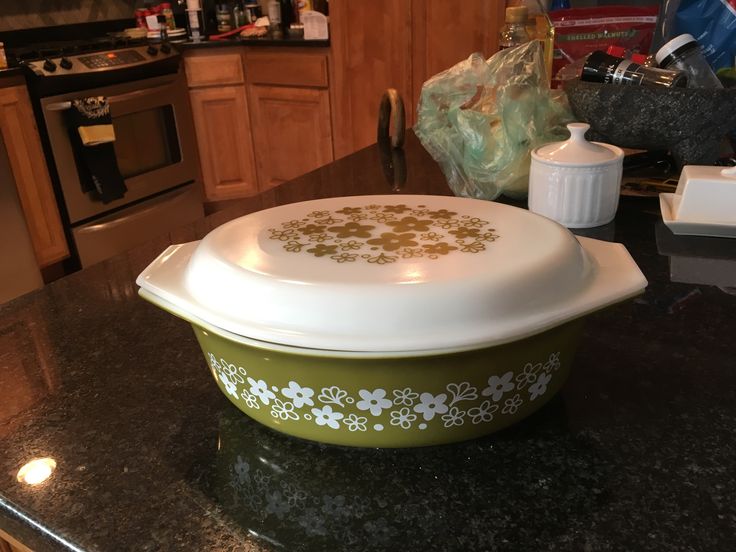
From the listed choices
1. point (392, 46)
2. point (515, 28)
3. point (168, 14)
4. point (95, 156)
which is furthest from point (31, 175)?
point (515, 28)

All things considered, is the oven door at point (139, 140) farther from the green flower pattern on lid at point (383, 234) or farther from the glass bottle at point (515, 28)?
the green flower pattern on lid at point (383, 234)

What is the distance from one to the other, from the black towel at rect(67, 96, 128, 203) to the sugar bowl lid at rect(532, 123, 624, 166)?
2.08 m

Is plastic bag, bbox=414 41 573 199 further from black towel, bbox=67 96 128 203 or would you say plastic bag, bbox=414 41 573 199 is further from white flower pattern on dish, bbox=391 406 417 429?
black towel, bbox=67 96 128 203

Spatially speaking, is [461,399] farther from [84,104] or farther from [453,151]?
[84,104]

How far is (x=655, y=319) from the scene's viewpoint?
2.19ft

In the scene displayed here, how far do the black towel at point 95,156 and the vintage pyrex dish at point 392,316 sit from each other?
219 cm

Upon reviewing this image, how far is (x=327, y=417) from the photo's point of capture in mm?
478

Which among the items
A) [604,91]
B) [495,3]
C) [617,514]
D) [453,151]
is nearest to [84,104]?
[495,3]

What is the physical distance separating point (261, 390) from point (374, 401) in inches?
3.5

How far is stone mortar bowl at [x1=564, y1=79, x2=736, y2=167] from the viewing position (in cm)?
94

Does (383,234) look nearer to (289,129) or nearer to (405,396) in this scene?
(405,396)

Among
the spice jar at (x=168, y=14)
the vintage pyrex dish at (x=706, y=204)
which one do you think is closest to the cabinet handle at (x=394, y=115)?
the vintage pyrex dish at (x=706, y=204)

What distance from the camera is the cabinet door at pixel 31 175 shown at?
2316mm

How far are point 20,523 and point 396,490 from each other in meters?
0.26
